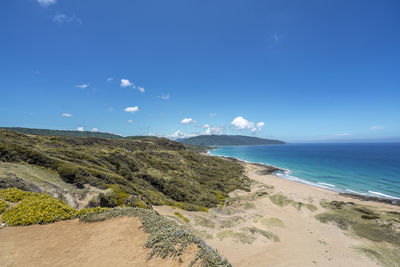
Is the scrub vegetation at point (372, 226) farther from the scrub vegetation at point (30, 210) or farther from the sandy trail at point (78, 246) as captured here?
the scrub vegetation at point (30, 210)

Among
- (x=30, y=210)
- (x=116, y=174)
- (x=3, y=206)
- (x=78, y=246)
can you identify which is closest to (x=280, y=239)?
(x=78, y=246)

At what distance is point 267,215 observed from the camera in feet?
76.5

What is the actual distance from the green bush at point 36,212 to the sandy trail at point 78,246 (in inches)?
14.2

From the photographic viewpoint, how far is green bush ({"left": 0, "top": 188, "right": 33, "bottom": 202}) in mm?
8940

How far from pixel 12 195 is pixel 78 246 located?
592 cm

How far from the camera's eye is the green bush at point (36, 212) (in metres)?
8.05

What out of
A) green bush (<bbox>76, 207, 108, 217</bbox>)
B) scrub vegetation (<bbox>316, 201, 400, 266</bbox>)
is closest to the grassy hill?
green bush (<bbox>76, 207, 108, 217</bbox>)

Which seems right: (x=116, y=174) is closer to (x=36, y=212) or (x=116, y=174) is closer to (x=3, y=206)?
(x=36, y=212)

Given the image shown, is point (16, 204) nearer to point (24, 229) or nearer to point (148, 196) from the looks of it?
point (24, 229)

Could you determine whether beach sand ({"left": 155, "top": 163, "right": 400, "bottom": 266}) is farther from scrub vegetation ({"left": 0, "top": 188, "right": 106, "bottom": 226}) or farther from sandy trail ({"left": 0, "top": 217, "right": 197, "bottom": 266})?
scrub vegetation ({"left": 0, "top": 188, "right": 106, "bottom": 226})

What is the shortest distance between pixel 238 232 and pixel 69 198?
1526cm

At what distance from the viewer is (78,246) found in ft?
23.6

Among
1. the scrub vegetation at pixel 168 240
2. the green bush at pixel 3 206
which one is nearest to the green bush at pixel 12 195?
the green bush at pixel 3 206

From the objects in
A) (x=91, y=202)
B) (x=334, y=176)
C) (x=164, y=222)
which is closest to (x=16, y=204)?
(x=91, y=202)
